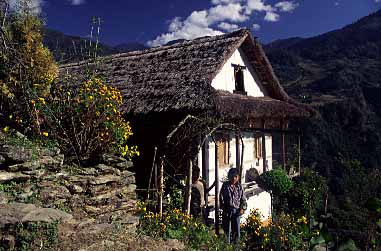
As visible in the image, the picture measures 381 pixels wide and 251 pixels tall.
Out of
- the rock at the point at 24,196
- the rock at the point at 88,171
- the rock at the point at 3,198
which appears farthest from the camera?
the rock at the point at 88,171

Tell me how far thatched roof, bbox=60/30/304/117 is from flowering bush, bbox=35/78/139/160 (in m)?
1.70

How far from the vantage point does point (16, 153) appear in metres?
5.31

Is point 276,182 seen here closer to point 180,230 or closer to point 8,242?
point 180,230

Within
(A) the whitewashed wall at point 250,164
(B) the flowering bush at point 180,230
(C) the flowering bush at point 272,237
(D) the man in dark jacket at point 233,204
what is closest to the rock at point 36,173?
(B) the flowering bush at point 180,230

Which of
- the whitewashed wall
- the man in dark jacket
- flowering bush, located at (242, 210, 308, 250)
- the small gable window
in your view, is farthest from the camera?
the small gable window

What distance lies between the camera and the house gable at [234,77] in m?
11.4

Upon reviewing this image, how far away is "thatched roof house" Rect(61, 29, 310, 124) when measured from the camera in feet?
31.2

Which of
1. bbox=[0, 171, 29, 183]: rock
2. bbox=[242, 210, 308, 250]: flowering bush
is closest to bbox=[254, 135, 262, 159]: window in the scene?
bbox=[242, 210, 308, 250]: flowering bush

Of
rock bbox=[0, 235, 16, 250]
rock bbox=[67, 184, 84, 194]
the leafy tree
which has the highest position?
the leafy tree

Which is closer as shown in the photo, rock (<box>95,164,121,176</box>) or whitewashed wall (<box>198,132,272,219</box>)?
rock (<box>95,164,121,176</box>)

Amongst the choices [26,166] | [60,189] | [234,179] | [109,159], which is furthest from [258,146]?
[26,166]

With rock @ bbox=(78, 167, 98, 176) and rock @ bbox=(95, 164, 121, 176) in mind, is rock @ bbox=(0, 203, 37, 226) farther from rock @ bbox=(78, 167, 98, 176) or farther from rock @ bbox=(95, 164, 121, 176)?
rock @ bbox=(95, 164, 121, 176)

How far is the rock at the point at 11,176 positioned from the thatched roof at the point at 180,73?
3632 millimetres

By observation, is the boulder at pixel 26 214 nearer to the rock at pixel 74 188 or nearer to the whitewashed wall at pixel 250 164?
the rock at pixel 74 188
